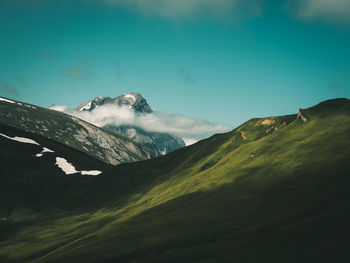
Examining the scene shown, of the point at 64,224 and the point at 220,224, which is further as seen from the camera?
the point at 64,224

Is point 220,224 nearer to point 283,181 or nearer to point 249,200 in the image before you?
point 249,200

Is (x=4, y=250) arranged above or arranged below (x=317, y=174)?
above

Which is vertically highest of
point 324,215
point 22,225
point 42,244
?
point 22,225

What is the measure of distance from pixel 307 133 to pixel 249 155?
3082cm

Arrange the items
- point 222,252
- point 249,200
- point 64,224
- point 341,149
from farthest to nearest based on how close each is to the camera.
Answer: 1. point 64,224
2. point 341,149
3. point 249,200
4. point 222,252

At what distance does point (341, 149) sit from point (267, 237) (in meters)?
69.4

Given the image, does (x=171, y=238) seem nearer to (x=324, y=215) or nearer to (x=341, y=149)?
(x=324, y=215)

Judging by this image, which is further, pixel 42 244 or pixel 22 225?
pixel 22 225

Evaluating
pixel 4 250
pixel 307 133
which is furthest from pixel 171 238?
pixel 307 133

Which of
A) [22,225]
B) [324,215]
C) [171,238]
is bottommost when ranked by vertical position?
[324,215]

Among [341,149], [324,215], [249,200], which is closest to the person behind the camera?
[324,215]

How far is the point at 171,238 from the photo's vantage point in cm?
8219

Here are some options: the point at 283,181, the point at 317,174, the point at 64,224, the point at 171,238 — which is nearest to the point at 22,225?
the point at 64,224

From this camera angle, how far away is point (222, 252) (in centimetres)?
6669
